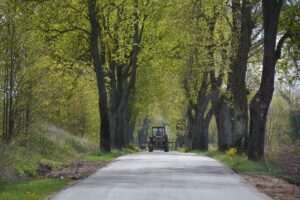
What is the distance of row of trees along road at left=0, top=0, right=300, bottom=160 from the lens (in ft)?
82.1

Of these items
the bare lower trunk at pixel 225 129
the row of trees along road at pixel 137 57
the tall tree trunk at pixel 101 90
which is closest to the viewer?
the row of trees along road at pixel 137 57

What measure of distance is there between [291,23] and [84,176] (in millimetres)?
11924

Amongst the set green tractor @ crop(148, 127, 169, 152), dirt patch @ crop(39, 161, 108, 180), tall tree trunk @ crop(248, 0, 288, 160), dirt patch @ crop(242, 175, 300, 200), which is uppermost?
tall tree trunk @ crop(248, 0, 288, 160)

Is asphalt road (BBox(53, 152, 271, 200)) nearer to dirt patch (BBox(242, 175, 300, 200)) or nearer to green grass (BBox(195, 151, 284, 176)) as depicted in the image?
dirt patch (BBox(242, 175, 300, 200))

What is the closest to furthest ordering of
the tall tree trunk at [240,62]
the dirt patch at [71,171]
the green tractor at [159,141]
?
the dirt patch at [71,171] → the tall tree trunk at [240,62] → the green tractor at [159,141]

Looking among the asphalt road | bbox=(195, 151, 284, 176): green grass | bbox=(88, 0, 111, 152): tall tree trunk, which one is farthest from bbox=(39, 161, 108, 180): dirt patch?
bbox=(88, 0, 111, 152): tall tree trunk

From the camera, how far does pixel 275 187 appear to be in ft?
54.4

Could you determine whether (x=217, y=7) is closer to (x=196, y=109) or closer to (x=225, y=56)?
(x=225, y=56)

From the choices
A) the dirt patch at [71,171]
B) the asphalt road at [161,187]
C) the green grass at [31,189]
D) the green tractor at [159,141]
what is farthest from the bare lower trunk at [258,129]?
the green tractor at [159,141]

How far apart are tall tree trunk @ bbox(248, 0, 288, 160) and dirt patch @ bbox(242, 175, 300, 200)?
5.93 metres

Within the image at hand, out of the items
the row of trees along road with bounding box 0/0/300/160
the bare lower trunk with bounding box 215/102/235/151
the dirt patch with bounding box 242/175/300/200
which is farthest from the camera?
the bare lower trunk with bounding box 215/102/235/151

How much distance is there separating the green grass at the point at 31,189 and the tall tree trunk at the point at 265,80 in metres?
10.8

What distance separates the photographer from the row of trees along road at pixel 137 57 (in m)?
25.0

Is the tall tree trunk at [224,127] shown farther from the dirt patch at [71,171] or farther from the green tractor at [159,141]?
the dirt patch at [71,171]
